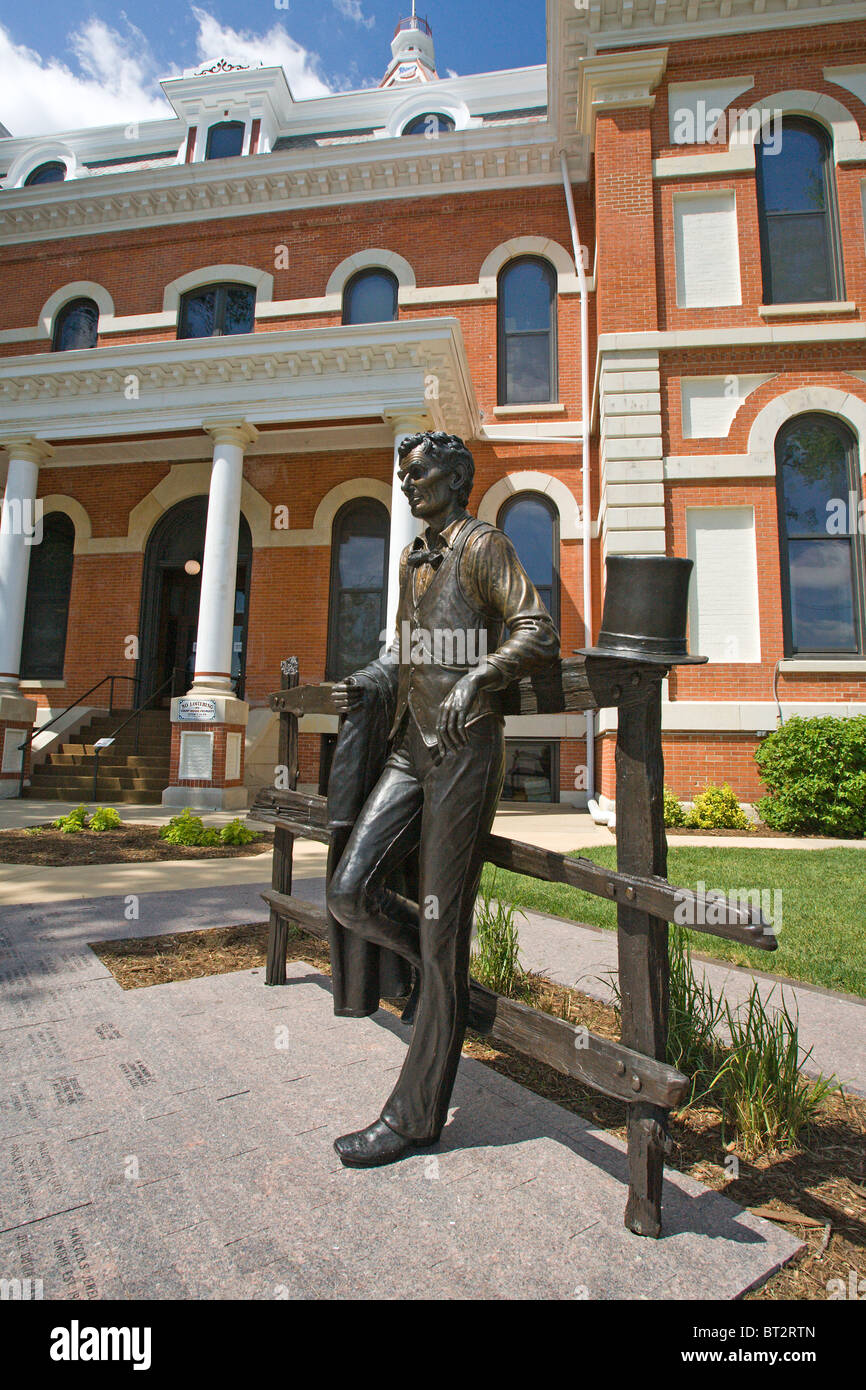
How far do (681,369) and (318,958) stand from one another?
1047cm

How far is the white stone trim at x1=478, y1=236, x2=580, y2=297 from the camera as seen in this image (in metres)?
14.7

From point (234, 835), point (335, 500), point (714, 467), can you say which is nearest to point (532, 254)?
point (335, 500)

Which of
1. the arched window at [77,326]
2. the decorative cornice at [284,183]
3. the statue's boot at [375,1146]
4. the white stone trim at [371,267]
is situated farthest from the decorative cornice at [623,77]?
the statue's boot at [375,1146]

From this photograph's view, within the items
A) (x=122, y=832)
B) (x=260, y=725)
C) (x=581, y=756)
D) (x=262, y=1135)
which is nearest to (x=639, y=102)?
(x=581, y=756)

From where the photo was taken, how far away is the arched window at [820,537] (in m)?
11.0

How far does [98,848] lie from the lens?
8133 millimetres

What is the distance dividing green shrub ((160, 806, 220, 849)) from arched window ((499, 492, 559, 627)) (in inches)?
311

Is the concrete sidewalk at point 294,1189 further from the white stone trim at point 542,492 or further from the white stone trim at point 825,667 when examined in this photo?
the white stone trim at point 542,492

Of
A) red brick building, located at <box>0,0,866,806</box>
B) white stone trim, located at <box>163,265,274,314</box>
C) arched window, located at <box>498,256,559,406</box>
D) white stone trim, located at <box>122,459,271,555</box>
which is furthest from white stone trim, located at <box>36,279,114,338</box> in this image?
arched window, located at <box>498,256,559,406</box>

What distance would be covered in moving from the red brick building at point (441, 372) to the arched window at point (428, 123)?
7 centimetres

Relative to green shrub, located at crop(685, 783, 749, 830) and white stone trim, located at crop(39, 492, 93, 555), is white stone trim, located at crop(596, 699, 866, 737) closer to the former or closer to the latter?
green shrub, located at crop(685, 783, 749, 830)

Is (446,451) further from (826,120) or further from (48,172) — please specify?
(48,172)

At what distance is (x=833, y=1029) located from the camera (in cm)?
332
